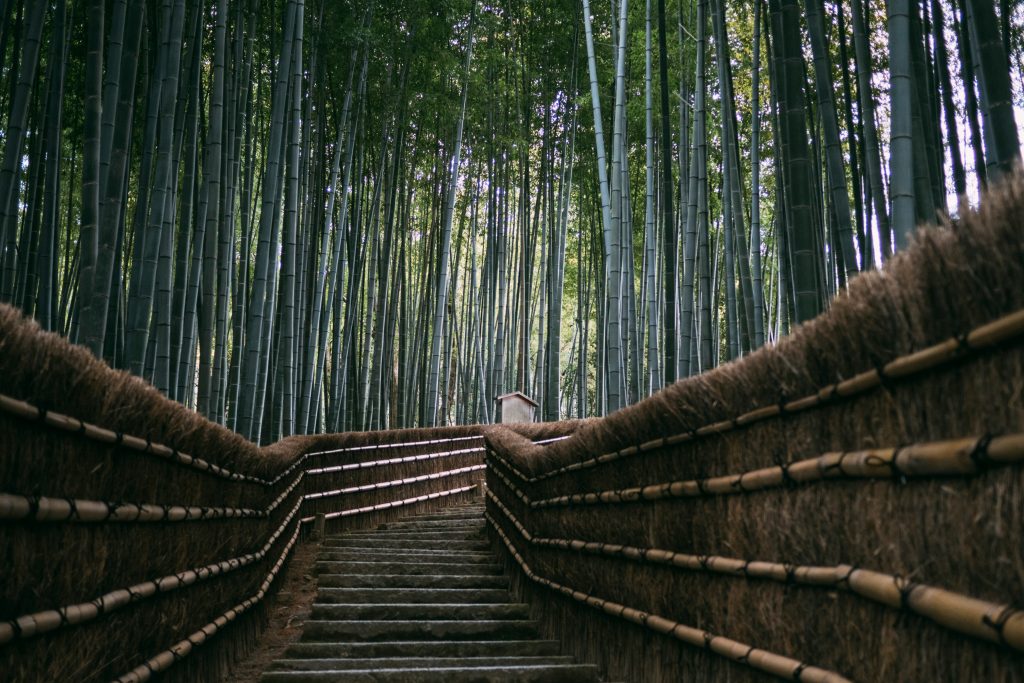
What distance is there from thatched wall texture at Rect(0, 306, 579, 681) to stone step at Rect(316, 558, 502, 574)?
1058 millimetres

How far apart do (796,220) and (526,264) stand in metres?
6.17

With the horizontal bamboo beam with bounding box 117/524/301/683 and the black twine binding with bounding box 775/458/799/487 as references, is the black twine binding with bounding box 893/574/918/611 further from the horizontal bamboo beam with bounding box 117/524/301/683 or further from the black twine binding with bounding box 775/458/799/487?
the horizontal bamboo beam with bounding box 117/524/301/683

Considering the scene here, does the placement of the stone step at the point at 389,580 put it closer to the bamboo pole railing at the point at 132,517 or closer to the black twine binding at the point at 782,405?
the bamboo pole railing at the point at 132,517

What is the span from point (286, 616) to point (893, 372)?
3.49m

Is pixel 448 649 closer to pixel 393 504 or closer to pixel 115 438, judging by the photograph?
pixel 115 438

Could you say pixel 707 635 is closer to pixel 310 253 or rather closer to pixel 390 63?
pixel 310 253

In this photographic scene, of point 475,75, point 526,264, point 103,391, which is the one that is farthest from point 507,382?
point 103,391

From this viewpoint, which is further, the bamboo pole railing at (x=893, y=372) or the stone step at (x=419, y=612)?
the stone step at (x=419, y=612)

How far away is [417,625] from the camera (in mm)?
3828

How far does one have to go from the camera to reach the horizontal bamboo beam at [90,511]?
1.50 metres

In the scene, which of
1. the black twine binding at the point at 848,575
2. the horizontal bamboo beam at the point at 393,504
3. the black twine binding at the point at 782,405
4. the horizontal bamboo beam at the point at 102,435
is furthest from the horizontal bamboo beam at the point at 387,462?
the black twine binding at the point at 848,575

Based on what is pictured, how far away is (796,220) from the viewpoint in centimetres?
284

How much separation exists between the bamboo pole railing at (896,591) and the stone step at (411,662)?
1.23 m

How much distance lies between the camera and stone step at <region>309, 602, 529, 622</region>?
4031mm
